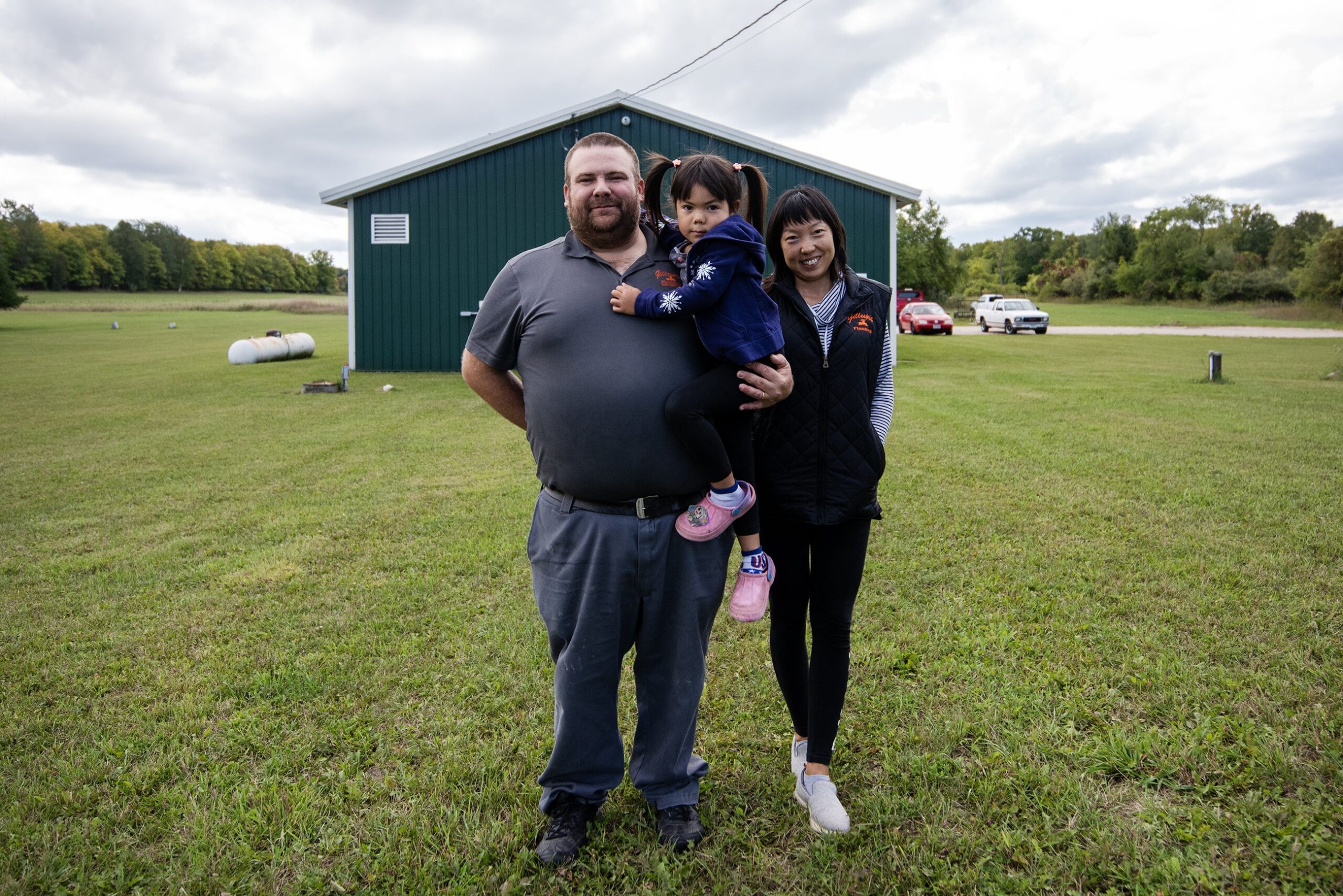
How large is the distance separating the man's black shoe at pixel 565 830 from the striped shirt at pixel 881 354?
147 centimetres

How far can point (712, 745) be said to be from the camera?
121 inches

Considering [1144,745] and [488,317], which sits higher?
[488,317]

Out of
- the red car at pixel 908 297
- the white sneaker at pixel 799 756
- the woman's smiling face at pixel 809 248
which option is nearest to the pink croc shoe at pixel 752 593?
the white sneaker at pixel 799 756

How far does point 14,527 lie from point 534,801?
546 cm

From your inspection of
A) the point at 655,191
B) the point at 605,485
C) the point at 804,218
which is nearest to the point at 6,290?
the point at 655,191

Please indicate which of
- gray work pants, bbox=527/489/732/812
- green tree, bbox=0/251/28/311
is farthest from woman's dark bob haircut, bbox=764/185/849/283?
green tree, bbox=0/251/28/311

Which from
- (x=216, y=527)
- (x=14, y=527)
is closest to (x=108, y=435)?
(x=14, y=527)

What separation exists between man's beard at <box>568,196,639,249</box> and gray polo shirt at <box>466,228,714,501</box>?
4cm

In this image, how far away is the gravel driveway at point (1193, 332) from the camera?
29.0 meters

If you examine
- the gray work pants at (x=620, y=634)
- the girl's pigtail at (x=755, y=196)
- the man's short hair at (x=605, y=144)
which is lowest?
the gray work pants at (x=620, y=634)

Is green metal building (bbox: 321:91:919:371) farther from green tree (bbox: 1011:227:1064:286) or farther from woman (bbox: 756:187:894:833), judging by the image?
green tree (bbox: 1011:227:1064:286)

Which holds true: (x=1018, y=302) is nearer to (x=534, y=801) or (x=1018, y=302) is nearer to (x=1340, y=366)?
(x=1340, y=366)

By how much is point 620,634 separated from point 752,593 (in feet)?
1.35

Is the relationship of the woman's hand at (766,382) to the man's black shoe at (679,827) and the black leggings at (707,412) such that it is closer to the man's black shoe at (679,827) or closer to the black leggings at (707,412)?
the black leggings at (707,412)
